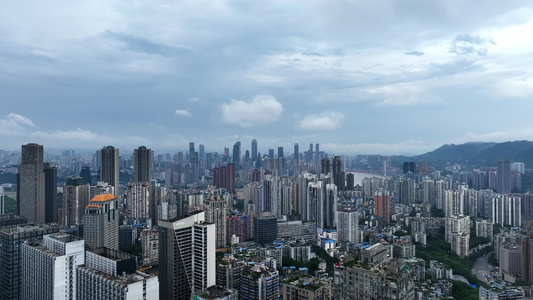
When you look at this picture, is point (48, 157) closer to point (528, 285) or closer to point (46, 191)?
point (46, 191)

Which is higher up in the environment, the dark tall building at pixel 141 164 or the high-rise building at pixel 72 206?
the dark tall building at pixel 141 164

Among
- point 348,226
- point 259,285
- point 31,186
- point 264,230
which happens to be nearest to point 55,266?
point 259,285

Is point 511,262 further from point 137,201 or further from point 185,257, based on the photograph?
point 137,201

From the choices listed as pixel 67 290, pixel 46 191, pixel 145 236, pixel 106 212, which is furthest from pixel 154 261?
pixel 46 191

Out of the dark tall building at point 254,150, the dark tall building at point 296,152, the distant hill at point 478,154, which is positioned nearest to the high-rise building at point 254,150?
the dark tall building at point 254,150

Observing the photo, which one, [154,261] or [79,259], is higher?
[79,259]

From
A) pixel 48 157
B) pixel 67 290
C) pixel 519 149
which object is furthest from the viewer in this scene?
pixel 519 149

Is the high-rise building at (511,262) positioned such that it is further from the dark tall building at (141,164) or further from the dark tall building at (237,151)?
the dark tall building at (237,151)
